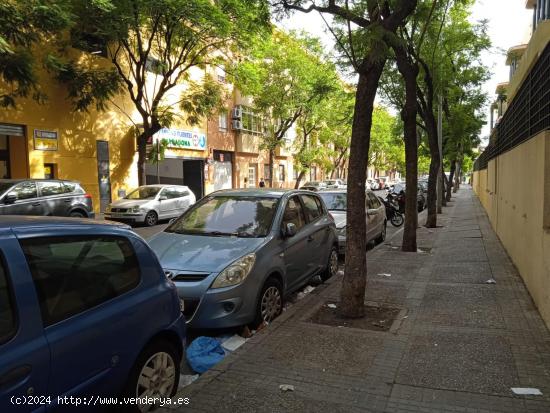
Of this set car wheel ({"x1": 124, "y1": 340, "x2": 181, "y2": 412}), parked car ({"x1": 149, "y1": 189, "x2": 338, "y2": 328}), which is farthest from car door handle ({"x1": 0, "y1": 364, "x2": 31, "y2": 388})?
parked car ({"x1": 149, "y1": 189, "x2": 338, "y2": 328})

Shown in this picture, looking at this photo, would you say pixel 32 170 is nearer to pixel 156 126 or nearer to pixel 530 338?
pixel 156 126

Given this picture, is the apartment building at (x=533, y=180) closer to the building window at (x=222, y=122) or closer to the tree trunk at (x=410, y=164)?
the tree trunk at (x=410, y=164)

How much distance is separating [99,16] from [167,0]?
8.40 feet

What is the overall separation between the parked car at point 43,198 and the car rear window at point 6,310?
34.7 feet

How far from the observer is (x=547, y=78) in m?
6.21

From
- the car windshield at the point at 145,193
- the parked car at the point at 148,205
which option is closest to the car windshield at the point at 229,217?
the parked car at the point at 148,205

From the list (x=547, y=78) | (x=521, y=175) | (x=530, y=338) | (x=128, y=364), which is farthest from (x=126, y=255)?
(x=521, y=175)

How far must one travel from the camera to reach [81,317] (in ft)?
9.50

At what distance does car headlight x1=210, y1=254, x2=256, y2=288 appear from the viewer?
16.7 feet

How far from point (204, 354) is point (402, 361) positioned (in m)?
1.75

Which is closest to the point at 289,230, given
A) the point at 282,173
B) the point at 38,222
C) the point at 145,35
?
the point at 38,222

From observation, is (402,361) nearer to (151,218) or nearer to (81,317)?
(81,317)

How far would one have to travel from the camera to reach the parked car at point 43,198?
1226 centimetres

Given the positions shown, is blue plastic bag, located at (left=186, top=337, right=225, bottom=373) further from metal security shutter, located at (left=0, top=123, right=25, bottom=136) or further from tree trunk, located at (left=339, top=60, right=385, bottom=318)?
metal security shutter, located at (left=0, top=123, right=25, bottom=136)
